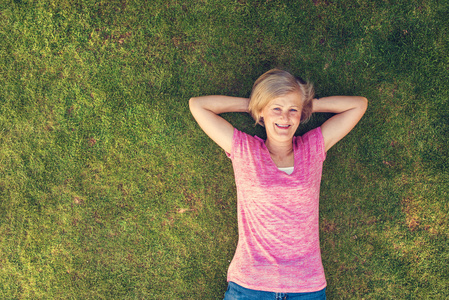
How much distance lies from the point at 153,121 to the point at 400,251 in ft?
11.6

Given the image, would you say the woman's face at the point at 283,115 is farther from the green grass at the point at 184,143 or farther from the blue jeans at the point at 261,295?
the blue jeans at the point at 261,295

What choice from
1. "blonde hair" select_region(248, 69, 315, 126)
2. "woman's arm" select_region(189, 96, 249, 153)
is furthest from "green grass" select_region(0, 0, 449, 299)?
"blonde hair" select_region(248, 69, 315, 126)

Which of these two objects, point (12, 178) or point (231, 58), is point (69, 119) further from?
point (231, 58)

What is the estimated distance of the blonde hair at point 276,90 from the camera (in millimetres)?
2959

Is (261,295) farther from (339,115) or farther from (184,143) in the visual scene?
(339,115)

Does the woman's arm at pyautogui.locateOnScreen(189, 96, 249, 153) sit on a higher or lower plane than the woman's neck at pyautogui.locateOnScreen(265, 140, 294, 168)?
higher

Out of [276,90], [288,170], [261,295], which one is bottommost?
[261,295]

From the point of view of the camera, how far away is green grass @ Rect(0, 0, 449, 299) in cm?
360

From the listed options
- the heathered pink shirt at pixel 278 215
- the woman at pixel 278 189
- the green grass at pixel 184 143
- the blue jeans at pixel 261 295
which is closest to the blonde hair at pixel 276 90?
the woman at pixel 278 189

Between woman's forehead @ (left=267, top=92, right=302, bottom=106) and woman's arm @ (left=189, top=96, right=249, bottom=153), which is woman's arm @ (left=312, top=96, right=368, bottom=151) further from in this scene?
woman's arm @ (left=189, top=96, right=249, bottom=153)

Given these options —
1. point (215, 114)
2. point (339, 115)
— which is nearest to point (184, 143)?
point (215, 114)

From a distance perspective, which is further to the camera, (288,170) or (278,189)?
(288,170)

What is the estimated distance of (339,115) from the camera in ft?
10.4

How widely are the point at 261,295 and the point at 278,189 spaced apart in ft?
3.72
